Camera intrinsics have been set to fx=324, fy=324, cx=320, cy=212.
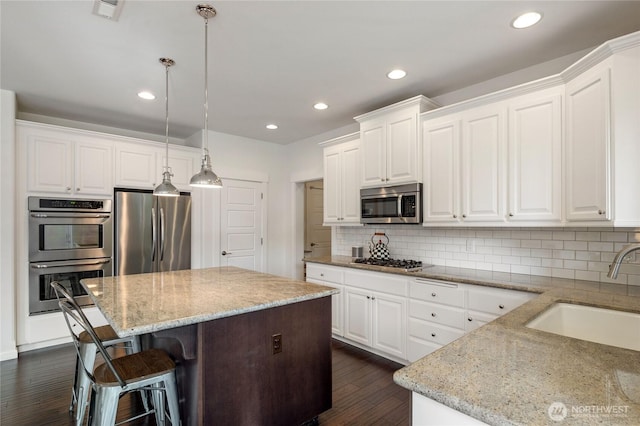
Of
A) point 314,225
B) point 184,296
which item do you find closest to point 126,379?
point 184,296

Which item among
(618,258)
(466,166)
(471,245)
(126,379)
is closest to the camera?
(618,258)

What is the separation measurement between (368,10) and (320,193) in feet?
14.2

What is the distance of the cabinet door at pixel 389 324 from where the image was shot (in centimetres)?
299

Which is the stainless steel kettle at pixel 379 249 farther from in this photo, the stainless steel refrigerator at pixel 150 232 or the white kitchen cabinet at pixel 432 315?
the stainless steel refrigerator at pixel 150 232

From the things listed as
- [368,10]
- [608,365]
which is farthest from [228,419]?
[368,10]

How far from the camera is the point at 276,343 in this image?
191 cm

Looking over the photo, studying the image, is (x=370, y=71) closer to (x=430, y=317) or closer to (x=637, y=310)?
(x=430, y=317)

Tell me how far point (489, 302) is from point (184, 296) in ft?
7.04

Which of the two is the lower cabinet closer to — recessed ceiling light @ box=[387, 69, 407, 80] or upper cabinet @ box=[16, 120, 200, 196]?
recessed ceiling light @ box=[387, 69, 407, 80]

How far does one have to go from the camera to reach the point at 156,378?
5.30 feet

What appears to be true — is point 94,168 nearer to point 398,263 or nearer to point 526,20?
point 398,263

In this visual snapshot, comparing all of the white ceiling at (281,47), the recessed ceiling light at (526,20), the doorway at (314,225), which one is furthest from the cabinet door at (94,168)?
the recessed ceiling light at (526,20)

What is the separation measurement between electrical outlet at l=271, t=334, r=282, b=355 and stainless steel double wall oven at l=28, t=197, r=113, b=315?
2.87 meters

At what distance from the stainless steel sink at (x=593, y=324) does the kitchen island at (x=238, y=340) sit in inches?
49.1
